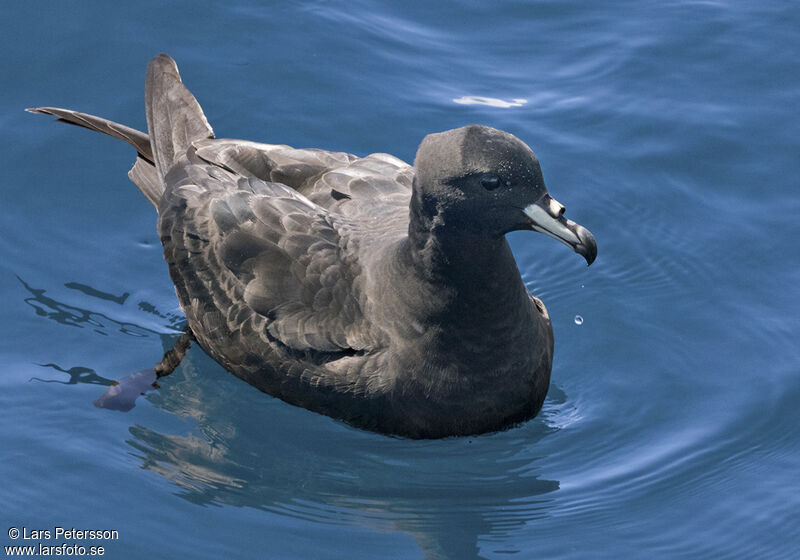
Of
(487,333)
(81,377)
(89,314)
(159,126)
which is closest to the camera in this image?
(487,333)

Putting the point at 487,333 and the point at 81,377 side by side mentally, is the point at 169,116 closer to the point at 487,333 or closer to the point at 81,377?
the point at 81,377

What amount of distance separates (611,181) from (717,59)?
162 cm

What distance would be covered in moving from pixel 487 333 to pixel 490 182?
0.83 m

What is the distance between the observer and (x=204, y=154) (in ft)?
23.7

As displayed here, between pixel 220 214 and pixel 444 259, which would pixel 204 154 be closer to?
pixel 220 214

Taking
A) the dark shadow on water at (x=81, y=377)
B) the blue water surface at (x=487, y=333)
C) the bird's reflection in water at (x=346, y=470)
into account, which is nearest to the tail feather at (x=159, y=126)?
the blue water surface at (x=487, y=333)

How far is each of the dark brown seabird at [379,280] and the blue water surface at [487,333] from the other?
1.06 ft

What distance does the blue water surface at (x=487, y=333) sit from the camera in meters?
6.02

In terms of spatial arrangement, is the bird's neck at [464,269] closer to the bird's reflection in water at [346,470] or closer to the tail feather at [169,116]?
the bird's reflection in water at [346,470]

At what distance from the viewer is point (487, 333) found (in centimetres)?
612

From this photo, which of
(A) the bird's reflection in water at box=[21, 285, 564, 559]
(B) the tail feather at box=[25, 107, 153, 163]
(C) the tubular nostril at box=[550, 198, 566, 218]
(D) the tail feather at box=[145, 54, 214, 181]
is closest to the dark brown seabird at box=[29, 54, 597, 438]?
(C) the tubular nostril at box=[550, 198, 566, 218]

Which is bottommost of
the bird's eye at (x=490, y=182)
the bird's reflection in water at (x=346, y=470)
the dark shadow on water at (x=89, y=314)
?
the bird's reflection in water at (x=346, y=470)

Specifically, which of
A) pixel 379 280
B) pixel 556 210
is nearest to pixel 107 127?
pixel 379 280

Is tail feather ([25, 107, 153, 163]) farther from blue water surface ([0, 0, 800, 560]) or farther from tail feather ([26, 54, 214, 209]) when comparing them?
blue water surface ([0, 0, 800, 560])
